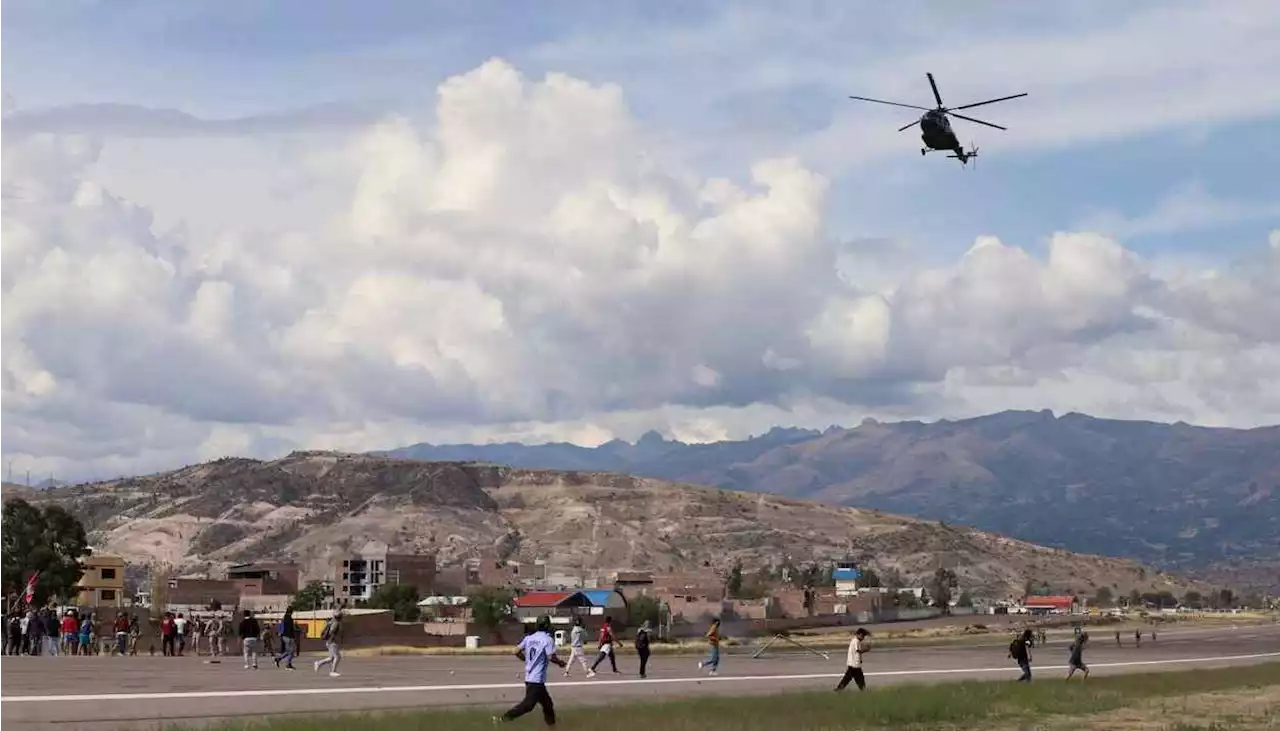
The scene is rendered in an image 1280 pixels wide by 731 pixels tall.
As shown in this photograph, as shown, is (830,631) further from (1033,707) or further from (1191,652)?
(1033,707)

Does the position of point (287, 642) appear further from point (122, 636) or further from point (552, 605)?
point (552, 605)

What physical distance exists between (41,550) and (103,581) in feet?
106

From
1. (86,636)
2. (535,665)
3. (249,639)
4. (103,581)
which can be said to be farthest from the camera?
(103,581)

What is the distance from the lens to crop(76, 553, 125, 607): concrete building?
506 ft

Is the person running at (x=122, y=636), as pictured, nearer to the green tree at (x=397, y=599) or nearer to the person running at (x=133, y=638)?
the person running at (x=133, y=638)

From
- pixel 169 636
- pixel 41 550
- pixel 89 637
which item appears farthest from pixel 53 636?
pixel 41 550

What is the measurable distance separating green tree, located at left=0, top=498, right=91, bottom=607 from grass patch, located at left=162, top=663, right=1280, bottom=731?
313 ft

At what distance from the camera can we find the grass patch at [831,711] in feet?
100

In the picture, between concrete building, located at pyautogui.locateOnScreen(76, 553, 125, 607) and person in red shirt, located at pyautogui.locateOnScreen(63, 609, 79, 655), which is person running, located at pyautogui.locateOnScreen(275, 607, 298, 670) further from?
concrete building, located at pyautogui.locateOnScreen(76, 553, 125, 607)

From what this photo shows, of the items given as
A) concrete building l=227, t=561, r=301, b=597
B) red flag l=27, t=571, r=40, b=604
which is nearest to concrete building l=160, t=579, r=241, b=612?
concrete building l=227, t=561, r=301, b=597

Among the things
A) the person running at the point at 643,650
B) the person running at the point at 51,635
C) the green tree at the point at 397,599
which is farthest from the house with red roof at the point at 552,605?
the person running at the point at 643,650

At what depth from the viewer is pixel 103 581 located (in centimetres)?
15825

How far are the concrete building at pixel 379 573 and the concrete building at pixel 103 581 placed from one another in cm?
2991

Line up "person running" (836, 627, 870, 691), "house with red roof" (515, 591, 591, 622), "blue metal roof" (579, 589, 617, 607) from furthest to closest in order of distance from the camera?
"blue metal roof" (579, 589, 617, 607) → "house with red roof" (515, 591, 591, 622) → "person running" (836, 627, 870, 691)
